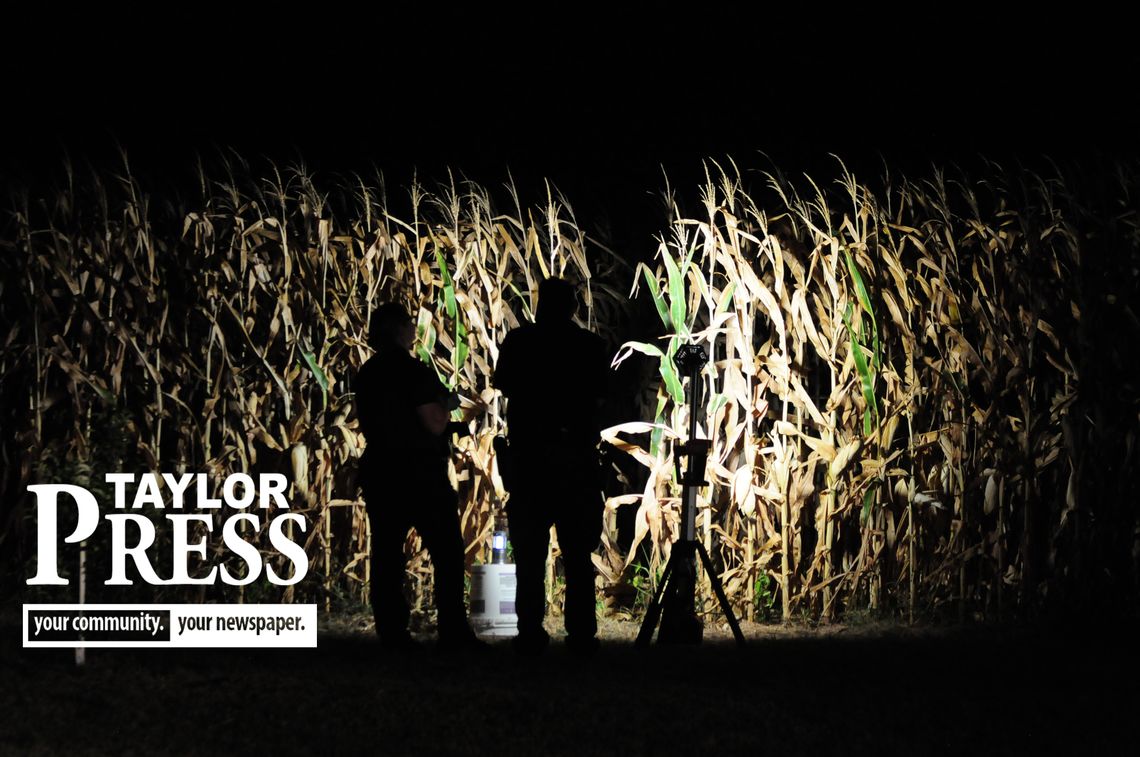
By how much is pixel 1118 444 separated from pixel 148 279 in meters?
4.91

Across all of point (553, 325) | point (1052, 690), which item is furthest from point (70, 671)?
point (1052, 690)

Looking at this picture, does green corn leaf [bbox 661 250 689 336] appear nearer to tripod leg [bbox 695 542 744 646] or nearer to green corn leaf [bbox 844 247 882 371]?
green corn leaf [bbox 844 247 882 371]

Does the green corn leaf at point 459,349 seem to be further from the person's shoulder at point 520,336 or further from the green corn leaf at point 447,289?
the person's shoulder at point 520,336

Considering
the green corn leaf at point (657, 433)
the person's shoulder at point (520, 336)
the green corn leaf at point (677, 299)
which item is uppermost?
the green corn leaf at point (677, 299)

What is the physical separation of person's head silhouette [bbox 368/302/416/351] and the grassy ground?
4.30ft

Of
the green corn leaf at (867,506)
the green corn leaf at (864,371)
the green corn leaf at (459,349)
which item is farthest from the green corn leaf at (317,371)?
the green corn leaf at (867,506)

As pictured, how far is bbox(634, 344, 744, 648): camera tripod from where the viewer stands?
7055 millimetres

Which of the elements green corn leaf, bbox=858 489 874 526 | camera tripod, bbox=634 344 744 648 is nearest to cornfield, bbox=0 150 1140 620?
green corn leaf, bbox=858 489 874 526

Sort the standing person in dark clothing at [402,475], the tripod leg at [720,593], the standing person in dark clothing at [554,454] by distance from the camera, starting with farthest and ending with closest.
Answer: the tripod leg at [720,593] → the standing person in dark clothing at [402,475] → the standing person in dark clothing at [554,454]

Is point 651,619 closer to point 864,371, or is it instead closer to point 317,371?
point 864,371

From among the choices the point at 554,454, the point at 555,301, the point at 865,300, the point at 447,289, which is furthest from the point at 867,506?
the point at 447,289

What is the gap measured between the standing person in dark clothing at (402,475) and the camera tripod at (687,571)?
0.86m

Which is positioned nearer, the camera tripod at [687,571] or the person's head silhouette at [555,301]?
the person's head silhouette at [555,301]

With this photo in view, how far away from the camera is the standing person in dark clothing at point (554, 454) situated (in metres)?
6.71
